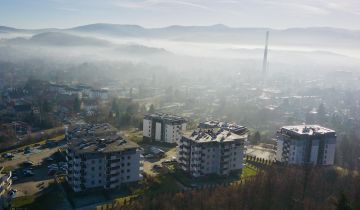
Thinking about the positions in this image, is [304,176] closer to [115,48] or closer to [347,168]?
[347,168]

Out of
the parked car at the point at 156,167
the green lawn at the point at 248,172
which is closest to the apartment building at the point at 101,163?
the parked car at the point at 156,167

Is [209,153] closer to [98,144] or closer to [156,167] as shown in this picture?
[156,167]

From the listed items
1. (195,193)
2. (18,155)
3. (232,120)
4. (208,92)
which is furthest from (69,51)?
(195,193)

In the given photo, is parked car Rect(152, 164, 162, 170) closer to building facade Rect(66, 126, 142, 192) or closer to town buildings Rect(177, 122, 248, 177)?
town buildings Rect(177, 122, 248, 177)

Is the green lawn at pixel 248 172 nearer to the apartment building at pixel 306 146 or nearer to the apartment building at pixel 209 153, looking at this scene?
the apartment building at pixel 209 153

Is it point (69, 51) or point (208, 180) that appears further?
point (69, 51)

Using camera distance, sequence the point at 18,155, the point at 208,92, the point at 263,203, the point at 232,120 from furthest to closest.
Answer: the point at 208,92, the point at 232,120, the point at 18,155, the point at 263,203

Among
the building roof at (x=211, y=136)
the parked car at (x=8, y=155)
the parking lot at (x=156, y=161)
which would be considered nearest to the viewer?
the building roof at (x=211, y=136)
